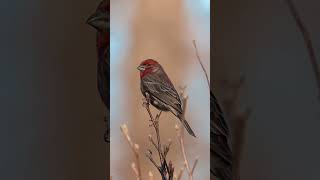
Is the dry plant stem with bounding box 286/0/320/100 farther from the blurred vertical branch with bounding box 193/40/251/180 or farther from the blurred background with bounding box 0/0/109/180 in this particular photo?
the blurred background with bounding box 0/0/109/180

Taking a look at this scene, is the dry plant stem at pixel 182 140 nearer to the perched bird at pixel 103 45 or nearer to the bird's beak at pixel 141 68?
the bird's beak at pixel 141 68

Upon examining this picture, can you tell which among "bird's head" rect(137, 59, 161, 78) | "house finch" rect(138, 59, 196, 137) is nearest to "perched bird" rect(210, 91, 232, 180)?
"house finch" rect(138, 59, 196, 137)

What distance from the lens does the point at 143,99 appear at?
56.9 inches

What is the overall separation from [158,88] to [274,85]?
42 cm

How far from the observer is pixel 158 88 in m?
1.45

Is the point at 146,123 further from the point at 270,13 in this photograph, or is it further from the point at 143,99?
the point at 270,13

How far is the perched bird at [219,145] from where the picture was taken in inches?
51.1

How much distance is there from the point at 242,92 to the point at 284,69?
0.53 ft

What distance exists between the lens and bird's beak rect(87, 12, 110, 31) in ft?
4.46

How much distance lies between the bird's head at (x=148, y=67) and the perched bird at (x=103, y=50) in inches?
5.0

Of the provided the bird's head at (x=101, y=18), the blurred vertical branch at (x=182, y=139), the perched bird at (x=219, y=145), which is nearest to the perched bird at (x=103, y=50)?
the bird's head at (x=101, y=18)

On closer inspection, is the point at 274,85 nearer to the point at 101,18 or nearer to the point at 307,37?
the point at 307,37

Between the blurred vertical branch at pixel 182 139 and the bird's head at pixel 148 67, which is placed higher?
the bird's head at pixel 148 67

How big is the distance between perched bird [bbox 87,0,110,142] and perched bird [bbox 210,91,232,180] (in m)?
0.37
